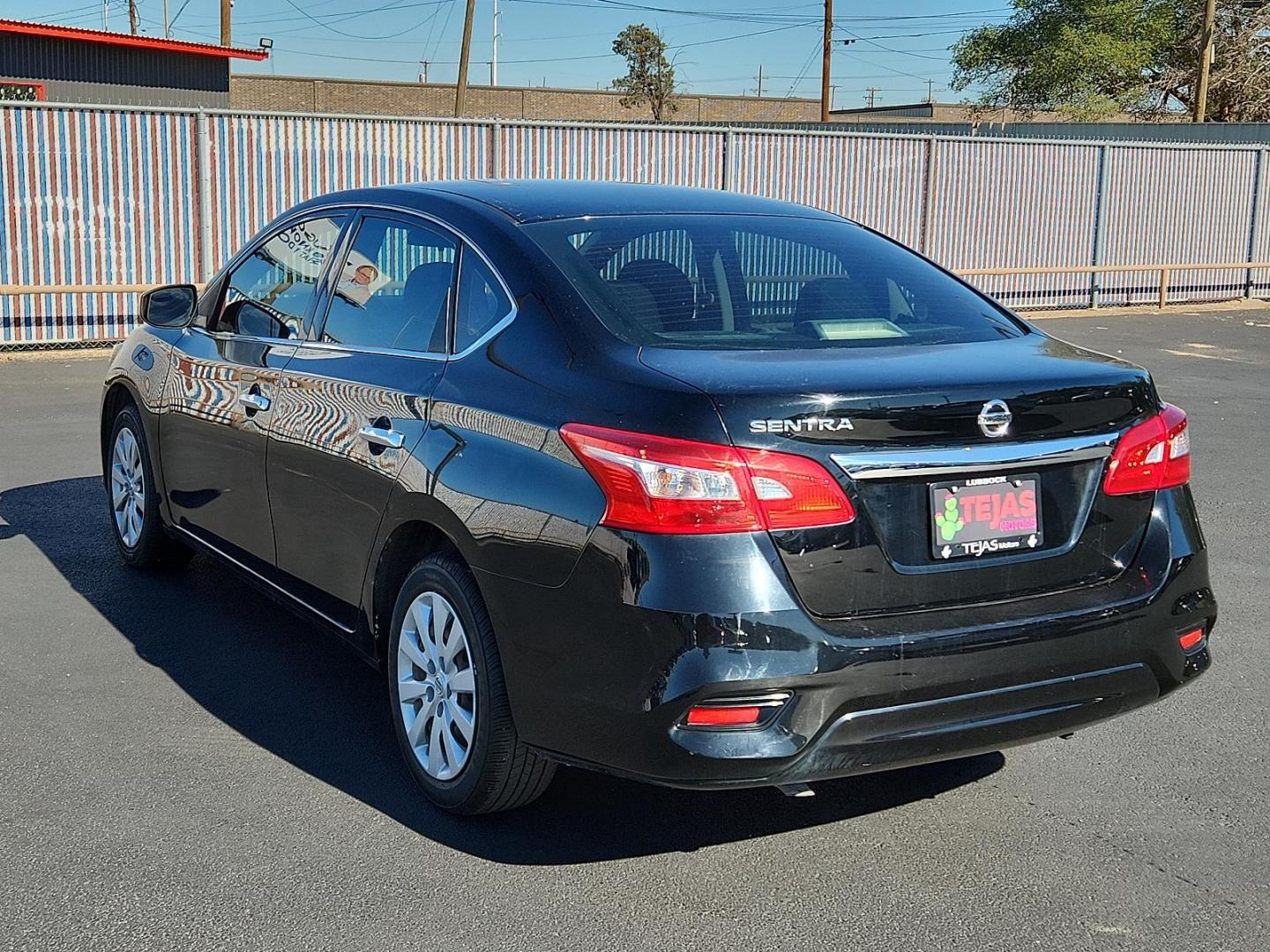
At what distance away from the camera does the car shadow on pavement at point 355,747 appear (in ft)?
12.7

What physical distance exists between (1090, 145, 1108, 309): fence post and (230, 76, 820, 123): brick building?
27.1 m

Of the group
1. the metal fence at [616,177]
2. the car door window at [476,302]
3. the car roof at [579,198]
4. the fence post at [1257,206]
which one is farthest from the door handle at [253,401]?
the fence post at [1257,206]

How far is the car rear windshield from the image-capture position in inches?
151

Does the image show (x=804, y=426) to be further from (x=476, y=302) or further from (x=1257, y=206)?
(x=1257, y=206)

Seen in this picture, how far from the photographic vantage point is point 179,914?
3.37 m

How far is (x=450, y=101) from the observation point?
60.1m

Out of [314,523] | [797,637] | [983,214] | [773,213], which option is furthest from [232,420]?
[983,214]

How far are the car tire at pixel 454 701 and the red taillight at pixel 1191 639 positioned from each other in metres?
1.64

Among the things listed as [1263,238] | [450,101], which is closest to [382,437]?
[1263,238]

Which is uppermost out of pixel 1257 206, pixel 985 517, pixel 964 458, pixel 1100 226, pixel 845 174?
pixel 845 174

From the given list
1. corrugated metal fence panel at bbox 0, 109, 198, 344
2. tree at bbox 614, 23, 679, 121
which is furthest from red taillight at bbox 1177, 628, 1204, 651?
tree at bbox 614, 23, 679, 121

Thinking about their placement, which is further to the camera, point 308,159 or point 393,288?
point 308,159

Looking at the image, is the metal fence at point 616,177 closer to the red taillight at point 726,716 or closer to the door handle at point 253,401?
the door handle at point 253,401

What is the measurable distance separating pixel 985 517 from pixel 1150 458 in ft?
1.90
